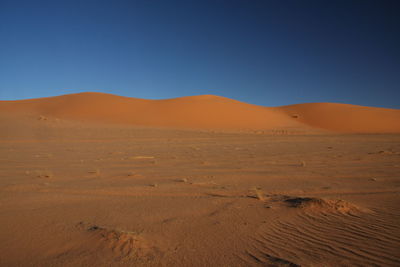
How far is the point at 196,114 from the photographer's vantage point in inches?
1800

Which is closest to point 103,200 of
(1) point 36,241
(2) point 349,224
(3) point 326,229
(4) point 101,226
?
(4) point 101,226

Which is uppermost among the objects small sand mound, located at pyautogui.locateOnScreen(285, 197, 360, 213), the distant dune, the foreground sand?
the distant dune

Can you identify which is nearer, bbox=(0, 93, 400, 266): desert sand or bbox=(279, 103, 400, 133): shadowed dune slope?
bbox=(0, 93, 400, 266): desert sand

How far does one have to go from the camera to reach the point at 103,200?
4258mm

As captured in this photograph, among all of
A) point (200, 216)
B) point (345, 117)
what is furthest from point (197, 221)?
point (345, 117)

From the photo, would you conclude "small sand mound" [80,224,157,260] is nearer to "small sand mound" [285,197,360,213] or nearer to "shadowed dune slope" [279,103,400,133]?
"small sand mound" [285,197,360,213]

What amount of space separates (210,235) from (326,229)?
141 cm

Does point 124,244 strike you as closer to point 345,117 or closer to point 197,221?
point 197,221

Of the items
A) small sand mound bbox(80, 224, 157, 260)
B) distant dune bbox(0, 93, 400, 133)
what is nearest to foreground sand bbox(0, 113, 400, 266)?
small sand mound bbox(80, 224, 157, 260)

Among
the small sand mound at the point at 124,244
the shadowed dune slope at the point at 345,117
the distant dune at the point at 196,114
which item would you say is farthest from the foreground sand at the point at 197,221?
the shadowed dune slope at the point at 345,117

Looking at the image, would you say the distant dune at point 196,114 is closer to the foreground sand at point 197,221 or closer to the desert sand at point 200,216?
the desert sand at point 200,216

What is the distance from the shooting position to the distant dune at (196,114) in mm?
40250

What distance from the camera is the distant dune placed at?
40250 mm

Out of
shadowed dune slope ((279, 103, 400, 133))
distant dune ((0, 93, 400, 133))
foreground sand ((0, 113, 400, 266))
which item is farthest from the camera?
shadowed dune slope ((279, 103, 400, 133))
